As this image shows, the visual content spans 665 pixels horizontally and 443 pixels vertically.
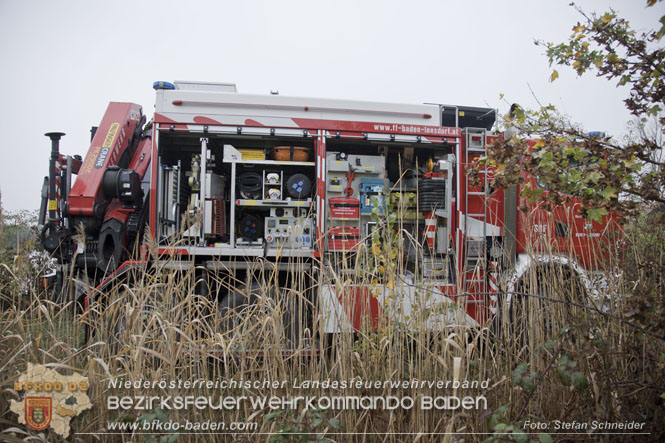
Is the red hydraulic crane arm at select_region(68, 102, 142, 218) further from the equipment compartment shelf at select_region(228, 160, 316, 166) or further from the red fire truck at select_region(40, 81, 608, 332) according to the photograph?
the equipment compartment shelf at select_region(228, 160, 316, 166)

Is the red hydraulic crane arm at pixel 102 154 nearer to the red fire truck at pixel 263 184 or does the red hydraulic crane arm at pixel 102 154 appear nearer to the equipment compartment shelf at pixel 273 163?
the red fire truck at pixel 263 184

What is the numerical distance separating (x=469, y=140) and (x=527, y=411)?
11.1 feet

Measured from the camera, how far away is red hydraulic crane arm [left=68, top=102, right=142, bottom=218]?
4406mm

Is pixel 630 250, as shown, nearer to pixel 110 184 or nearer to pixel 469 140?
pixel 469 140

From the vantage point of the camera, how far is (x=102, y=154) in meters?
4.72

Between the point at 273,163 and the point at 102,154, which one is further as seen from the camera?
the point at 102,154

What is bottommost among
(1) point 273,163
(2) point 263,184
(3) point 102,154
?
(2) point 263,184

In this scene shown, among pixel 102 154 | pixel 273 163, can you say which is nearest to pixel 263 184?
pixel 273 163

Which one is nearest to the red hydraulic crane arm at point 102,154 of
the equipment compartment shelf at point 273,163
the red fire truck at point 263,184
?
the red fire truck at point 263,184

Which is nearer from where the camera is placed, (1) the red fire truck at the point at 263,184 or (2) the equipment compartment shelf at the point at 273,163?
(1) the red fire truck at the point at 263,184

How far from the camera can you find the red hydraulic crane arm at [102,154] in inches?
173

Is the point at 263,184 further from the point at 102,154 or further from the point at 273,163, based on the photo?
the point at 102,154

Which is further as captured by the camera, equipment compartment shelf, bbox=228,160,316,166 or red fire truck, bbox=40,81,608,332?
equipment compartment shelf, bbox=228,160,316,166

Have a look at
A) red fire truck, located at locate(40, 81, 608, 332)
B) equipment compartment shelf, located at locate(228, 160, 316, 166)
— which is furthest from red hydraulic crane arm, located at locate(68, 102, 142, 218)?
equipment compartment shelf, located at locate(228, 160, 316, 166)
